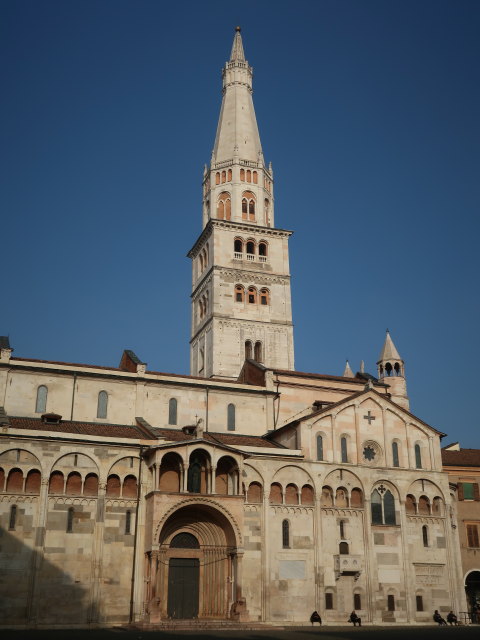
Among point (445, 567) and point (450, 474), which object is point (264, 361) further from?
point (445, 567)

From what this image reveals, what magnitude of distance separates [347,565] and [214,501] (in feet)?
32.0

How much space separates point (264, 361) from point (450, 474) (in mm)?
19556

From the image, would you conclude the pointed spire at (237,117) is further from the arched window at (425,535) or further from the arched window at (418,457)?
the arched window at (425,535)

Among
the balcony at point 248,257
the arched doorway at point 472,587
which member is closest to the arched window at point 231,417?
the arched doorway at point 472,587

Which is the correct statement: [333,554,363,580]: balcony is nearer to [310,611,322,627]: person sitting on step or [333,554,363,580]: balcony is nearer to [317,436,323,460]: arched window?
[310,611,322,627]: person sitting on step

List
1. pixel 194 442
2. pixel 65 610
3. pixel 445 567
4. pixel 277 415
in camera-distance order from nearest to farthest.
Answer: pixel 65 610, pixel 194 442, pixel 445 567, pixel 277 415

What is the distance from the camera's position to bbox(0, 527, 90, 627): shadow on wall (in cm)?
3703

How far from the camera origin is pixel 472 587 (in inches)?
2073

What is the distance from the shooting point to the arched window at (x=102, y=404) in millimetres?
47781

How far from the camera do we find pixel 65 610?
125ft

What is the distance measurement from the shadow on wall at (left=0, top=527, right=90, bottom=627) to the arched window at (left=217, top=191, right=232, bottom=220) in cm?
4310

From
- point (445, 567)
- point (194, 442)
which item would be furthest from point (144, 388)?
point (445, 567)

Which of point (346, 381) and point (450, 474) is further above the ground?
point (346, 381)

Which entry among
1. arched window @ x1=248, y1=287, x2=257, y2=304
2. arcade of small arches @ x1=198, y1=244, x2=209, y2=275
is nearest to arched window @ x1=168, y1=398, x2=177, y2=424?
arched window @ x1=248, y1=287, x2=257, y2=304
